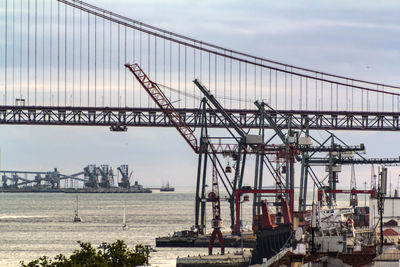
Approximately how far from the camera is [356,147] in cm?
14750

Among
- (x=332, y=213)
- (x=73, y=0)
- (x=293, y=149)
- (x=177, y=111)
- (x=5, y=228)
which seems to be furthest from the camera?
(x=5, y=228)

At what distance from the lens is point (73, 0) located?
140125mm

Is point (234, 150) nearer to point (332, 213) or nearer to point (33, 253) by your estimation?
point (33, 253)

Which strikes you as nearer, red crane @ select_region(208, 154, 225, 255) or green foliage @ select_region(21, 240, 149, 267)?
green foliage @ select_region(21, 240, 149, 267)

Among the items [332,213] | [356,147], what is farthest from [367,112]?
[332,213]

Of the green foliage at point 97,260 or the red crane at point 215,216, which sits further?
the red crane at point 215,216

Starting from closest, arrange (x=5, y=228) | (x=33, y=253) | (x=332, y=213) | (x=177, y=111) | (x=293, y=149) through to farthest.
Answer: (x=332, y=213)
(x=33, y=253)
(x=293, y=149)
(x=177, y=111)
(x=5, y=228)

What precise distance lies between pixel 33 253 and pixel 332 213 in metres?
42.0

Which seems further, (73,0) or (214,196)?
(73,0)

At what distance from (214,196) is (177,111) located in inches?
1188

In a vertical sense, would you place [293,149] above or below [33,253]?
above

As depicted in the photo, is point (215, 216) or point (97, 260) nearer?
point (97, 260)

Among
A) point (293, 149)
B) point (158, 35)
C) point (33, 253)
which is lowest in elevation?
point (33, 253)

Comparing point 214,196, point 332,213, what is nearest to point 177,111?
point 214,196
